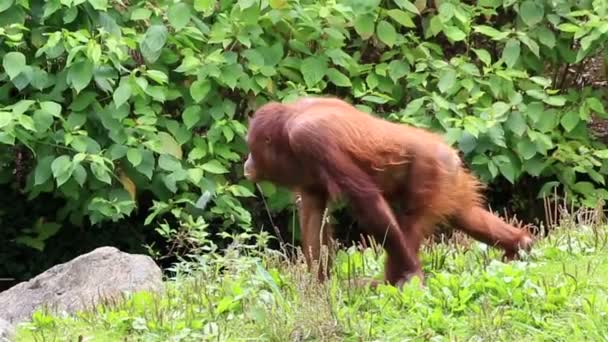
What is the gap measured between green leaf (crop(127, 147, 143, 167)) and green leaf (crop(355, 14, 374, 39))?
1518 millimetres

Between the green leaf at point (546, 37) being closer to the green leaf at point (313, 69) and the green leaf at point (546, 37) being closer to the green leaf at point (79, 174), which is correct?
the green leaf at point (313, 69)

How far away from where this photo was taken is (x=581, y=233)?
16.0 ft

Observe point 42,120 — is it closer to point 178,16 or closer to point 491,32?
point 178,16

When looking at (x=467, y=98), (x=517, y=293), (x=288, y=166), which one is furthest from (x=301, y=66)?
(x=517, y=293)

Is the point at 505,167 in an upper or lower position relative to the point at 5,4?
lower

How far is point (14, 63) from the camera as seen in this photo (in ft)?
19.8

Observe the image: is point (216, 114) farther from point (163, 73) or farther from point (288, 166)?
point (288, 166)

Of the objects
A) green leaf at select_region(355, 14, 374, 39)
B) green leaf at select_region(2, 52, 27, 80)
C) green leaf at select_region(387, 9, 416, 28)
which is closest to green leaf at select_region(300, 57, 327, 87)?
green leaf at select_region(355, 14, 374, 39)

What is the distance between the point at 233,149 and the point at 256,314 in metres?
2.91

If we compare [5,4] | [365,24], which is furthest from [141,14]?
[365,24]

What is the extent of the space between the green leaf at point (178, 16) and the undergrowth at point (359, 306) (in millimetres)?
1963

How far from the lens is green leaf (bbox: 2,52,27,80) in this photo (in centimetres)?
598

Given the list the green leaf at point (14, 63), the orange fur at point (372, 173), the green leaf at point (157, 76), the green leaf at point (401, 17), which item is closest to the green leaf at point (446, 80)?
the green leaf at point (401, 17)

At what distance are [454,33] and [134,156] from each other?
6.74 feet
